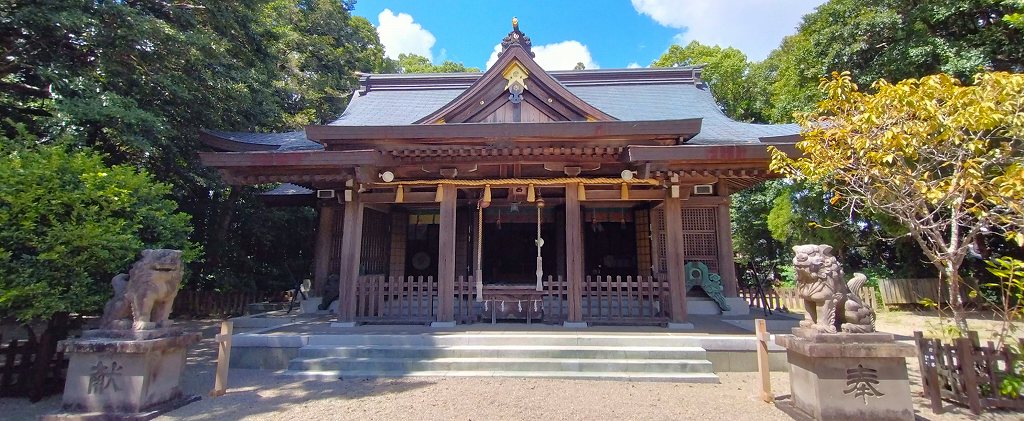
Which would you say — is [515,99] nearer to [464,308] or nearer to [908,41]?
[464,308]

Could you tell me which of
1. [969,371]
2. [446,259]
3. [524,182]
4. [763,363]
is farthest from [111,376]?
[969,371]

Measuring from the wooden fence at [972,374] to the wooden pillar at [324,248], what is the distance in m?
10.6

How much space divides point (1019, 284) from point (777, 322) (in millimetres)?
3537

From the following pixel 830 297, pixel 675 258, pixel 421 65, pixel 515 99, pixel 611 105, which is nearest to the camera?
pixel 830 297

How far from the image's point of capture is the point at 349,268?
26.9 ft

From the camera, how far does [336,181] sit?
8953mm

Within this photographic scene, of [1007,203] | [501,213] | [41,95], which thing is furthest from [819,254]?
[41,95]

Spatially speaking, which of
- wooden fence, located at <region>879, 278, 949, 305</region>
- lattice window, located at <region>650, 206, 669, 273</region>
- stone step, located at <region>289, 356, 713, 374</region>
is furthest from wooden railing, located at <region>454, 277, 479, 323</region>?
wooden fence, located at <region>879, 278, 949, 305</region>

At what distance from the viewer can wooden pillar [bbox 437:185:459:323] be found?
8.03 m

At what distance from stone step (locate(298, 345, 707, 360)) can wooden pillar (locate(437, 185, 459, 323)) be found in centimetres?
132

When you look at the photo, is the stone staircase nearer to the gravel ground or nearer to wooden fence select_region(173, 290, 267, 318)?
the gravel ground

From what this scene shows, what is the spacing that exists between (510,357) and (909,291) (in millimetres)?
15480

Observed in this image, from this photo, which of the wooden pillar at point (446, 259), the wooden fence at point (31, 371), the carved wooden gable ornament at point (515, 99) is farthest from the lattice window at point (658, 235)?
the wooden fence at point (31, 371)

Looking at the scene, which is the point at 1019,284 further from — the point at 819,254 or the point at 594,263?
the point at 594,263
